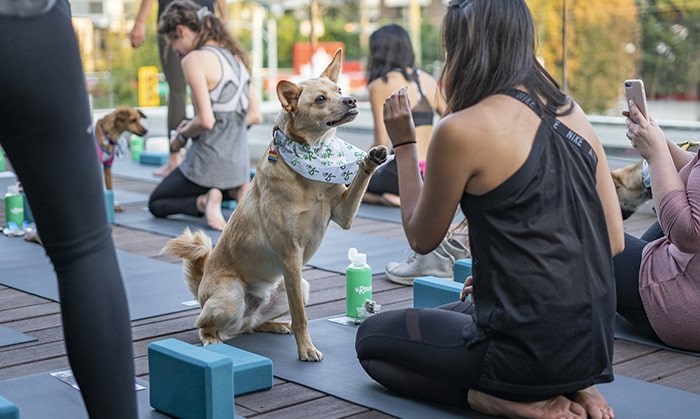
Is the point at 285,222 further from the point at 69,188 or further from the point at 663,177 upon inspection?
the point at 69,188

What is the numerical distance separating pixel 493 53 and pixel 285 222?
43.2 inches

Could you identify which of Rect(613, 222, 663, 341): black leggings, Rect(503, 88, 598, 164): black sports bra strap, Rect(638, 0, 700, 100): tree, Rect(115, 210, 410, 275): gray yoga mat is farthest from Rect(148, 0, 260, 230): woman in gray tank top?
Rect(638, 0, 700, 100): tree

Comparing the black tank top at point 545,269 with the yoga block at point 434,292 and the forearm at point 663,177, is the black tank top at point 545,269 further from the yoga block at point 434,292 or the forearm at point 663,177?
the yoga block at point 434,292

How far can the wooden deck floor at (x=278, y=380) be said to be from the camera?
2742mm

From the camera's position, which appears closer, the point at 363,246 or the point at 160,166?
the point at 363,246

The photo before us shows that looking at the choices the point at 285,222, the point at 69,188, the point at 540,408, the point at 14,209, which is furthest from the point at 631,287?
the point at 14,209

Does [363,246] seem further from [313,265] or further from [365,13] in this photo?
[365,13]

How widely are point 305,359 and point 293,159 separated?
0.67 m

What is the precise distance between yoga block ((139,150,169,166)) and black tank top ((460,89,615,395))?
691 cm

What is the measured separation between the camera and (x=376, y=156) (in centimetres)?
306

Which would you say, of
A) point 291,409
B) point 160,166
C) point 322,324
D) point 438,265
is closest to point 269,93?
point 160,166

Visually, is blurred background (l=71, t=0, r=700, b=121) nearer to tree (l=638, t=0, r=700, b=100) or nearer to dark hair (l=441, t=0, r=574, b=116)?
tree (l=638, t=0, r=700, b=100)

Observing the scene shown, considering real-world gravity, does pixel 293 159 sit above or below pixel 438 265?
above

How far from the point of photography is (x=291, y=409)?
8.92ft
